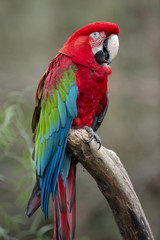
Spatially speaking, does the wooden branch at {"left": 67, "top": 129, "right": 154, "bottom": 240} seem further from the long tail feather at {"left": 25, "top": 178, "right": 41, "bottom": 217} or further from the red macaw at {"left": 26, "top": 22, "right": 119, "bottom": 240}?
the long tail feather at {"left": 25, "top": 178, "right": 41, "bottom": 217}

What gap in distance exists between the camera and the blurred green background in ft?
11.6

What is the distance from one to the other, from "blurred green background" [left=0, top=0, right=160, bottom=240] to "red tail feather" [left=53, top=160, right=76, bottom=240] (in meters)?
1.52

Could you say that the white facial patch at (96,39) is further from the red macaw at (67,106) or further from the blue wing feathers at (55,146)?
the blue wing feathers at (55,146)

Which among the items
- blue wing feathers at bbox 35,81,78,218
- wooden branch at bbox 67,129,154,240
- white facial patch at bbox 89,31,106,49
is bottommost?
wooden branch at bbox 67,129,154,240

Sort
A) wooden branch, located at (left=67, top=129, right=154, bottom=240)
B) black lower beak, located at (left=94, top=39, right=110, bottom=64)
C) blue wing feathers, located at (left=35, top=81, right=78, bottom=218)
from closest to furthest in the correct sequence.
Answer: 1. wooden branch, located at (left=67, top=129, right=154, bottom=240)
2. blue wing feathers, located at (left=35, top=81, right=78, bottom=218)
3. black lower beak, located at (left=94, top=39, right=110, bottom=64)

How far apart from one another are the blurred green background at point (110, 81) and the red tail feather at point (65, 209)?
152 centimetres

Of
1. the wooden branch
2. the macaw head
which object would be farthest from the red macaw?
the wooden branch

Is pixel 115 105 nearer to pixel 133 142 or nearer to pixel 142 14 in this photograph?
pixel 133 142

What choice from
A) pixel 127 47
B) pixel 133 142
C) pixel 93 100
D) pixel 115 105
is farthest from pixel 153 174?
pixel 93 100

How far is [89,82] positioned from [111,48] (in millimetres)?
223

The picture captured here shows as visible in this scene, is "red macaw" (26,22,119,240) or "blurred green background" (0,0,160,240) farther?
"blurred green background" (0,0,160,240)

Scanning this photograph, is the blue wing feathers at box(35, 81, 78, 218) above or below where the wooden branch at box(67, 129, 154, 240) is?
above

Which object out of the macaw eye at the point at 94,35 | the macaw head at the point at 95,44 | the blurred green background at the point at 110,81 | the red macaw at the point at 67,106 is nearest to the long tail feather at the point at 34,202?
the red macaw at the point at 67,106

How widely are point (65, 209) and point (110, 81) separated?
8.59 ft
